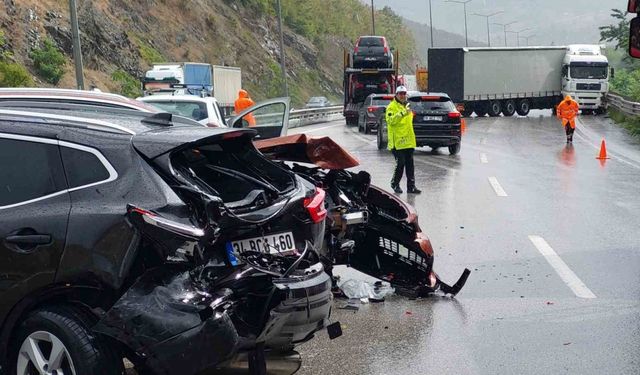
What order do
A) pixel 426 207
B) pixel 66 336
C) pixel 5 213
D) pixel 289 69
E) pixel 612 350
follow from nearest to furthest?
pixel 66 336 < pixel 5 213 < pixel 612 350 < pixel 426 207 < pixel 289 69

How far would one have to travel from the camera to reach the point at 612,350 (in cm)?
683

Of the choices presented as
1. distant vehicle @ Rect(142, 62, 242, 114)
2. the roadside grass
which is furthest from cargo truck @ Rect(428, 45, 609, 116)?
distant vehicle @ Rect(142, 62, 242, 114)

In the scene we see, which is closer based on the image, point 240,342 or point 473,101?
point 240,342

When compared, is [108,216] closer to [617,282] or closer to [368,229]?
[368,229]

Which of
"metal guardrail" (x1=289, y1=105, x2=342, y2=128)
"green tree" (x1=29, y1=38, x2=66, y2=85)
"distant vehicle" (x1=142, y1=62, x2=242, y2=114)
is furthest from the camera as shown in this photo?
"metal guardrail" (x1=289, y1=105, x2=342, y2=128)

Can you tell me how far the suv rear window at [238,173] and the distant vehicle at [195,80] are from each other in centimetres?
2914

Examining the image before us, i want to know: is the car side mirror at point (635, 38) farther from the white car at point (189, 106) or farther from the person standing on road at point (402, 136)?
the white car at point (189, 106)

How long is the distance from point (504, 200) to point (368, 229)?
24.3 ft

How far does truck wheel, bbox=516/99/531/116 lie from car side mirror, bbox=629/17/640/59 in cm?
4486

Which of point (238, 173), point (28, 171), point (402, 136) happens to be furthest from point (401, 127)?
point (28, 171)

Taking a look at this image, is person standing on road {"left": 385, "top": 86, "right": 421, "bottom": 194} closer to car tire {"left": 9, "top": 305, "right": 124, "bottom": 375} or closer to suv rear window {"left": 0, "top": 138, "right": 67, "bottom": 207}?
suv rear window {"left": 0, "top": 138, "right": 67, "bottom": 207}

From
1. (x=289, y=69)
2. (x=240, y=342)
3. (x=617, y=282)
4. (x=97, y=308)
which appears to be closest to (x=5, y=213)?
(x=97, y=308)

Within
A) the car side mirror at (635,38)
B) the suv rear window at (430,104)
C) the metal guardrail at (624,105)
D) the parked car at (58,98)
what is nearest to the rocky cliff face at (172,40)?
the suv rear window at (430,104)

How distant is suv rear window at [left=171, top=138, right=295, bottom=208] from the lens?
18.6 feet
